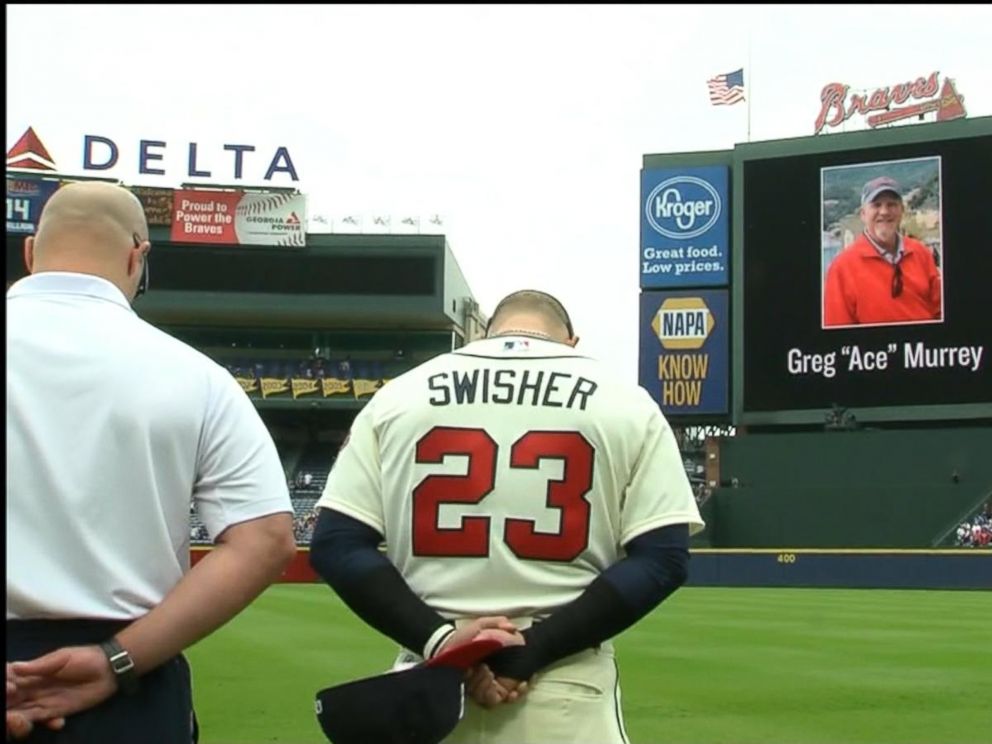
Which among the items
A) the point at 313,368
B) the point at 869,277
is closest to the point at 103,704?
the point at 869,277

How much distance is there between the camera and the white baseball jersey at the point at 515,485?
3.03m

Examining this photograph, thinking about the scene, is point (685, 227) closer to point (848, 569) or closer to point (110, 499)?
point (848, 569)

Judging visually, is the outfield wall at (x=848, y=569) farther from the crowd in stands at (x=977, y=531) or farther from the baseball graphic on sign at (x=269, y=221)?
the baseball graphic on sign at (x=269, y=221)

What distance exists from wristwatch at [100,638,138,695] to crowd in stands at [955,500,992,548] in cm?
3030

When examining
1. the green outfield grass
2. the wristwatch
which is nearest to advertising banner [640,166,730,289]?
the green outfield grass

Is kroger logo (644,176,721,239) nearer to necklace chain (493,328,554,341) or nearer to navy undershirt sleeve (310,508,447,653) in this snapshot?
necklace chain (493,328,554,341)

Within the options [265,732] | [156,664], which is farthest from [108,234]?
[265,732]

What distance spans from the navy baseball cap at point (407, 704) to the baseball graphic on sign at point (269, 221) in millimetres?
Answer: 46471

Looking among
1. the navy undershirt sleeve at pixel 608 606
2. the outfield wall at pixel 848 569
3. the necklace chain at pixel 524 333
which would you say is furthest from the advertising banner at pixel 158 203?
the navy undershirt sleeve at pixel 608 606

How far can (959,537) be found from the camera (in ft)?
104

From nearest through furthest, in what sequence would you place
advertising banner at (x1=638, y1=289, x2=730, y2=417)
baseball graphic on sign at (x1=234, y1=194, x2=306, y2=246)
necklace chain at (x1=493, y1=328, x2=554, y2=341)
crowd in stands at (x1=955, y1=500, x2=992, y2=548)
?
necklace chain at (x1=493, y1=328, x2=554, y2=341), crowd in stands at (x1=955, y1=500, x2=992, y2=548), advertising banner at (x1=638, y1=289, x2=730, y2=417), baseball graphic on sign at (x1=234, y1=194, x2=306, y2=246)

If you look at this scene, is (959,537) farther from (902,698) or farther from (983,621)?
(902,698)

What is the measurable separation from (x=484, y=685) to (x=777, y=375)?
107 ft

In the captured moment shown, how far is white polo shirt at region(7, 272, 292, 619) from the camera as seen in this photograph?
2.53 metres
